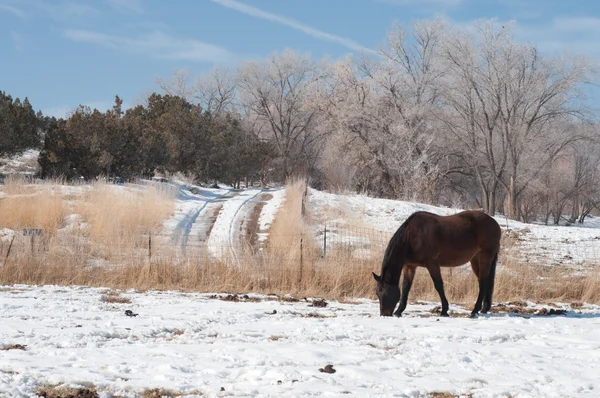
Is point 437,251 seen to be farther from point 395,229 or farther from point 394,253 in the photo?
point 395,229

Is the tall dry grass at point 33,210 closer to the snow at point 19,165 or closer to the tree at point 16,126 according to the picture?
the tree at point 16,126

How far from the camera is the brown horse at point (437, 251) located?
9.24m

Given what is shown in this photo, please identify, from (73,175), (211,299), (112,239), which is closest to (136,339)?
(211,299)

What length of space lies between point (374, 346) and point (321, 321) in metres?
1.53

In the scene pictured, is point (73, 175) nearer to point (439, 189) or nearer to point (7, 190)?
point (7, 190)

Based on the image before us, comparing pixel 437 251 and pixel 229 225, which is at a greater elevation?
pixel 437 251

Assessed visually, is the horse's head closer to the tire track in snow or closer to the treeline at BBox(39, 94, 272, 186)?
the tire track in snow

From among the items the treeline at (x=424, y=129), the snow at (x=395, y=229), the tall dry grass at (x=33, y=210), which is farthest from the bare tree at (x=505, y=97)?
the tall dry grass at (x=33, y=210)

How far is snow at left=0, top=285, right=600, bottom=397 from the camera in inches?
193

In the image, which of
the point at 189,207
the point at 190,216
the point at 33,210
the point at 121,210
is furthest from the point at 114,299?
the point at 189,207

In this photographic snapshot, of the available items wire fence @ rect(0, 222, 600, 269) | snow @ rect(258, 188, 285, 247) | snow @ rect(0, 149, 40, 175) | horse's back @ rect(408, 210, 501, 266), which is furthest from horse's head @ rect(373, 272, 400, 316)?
snow @ rect(0, 149, 40, 175)

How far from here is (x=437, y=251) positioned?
9.35 meters

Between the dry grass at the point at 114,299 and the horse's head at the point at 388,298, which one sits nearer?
the horse's head at the point at 388,298

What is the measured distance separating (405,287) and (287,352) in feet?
12.0
